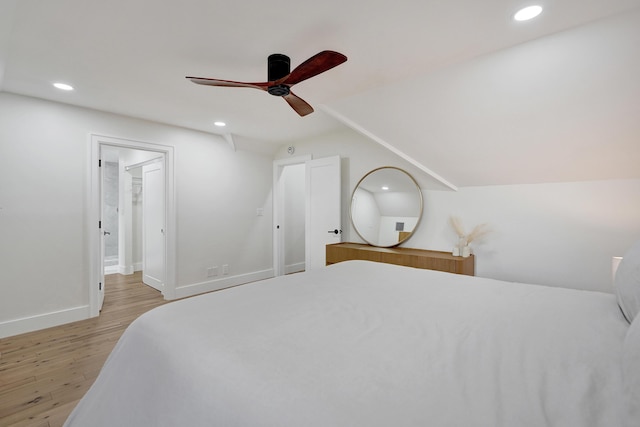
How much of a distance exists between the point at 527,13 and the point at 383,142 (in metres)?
1.52

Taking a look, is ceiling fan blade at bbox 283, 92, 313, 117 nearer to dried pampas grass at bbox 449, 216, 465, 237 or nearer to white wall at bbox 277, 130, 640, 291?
white wall at bbox 277, 130, 640, 291

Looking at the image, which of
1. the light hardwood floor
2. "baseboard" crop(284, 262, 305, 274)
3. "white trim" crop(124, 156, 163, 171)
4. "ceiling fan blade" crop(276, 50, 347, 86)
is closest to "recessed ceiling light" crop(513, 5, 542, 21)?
"ceiling fan blade" crop(276, 50, 347, 86)

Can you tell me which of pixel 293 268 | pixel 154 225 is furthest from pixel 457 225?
pixel 154 225

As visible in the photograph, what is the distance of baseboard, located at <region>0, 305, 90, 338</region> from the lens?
9.04 feet

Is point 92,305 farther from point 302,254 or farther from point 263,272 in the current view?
point 302,254

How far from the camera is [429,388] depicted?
0.70 meters

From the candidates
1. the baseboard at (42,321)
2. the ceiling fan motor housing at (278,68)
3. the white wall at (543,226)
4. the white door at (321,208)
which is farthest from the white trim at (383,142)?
the baseboard at (42,321)

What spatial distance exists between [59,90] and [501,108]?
12.7ft

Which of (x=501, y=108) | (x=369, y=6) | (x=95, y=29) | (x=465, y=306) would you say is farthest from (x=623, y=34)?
(x=95, y=29)

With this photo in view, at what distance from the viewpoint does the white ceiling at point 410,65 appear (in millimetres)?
1577

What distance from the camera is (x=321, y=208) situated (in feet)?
13.6

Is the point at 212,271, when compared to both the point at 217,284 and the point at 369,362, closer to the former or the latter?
the point at 217,284

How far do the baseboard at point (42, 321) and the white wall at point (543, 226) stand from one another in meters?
3.77

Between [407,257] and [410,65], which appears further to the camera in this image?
[407,257]
